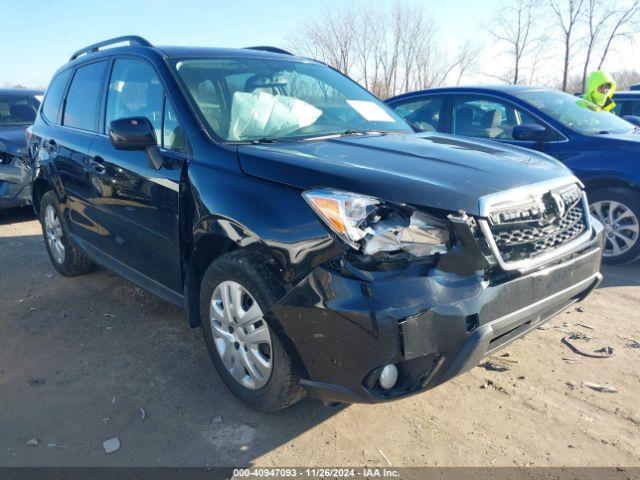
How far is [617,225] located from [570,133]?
0.97 meters

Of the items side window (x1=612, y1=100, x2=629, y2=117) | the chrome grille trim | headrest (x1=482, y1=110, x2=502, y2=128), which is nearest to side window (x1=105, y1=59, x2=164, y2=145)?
the chrome grille trim

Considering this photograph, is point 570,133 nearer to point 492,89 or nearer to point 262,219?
point 492,89

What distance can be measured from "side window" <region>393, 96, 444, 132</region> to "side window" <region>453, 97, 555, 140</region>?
8.7 inches

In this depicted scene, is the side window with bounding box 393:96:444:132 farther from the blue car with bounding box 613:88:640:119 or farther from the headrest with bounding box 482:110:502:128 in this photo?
the blue car with bounding box 613:88:640:119

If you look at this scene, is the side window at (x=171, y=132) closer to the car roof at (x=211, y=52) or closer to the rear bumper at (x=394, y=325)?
the car roof at (x=211, y=52)

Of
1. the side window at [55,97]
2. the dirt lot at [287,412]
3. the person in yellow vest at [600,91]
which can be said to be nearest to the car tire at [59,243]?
the side window at [55,97]

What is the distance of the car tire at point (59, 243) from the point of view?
15.5 ft

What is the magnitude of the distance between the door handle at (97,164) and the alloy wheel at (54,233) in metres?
1.31

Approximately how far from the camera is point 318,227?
2.18 metres

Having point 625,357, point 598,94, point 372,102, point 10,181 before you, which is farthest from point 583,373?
point 10,181

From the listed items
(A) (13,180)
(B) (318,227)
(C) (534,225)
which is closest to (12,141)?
(A) (13,180)

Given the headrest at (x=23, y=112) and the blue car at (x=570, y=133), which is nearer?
the blue car at (x=570, y=133)

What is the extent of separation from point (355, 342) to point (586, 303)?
2.79m

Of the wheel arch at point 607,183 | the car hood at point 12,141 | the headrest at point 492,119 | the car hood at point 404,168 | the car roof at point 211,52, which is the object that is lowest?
the wheel arch at point 607,183
